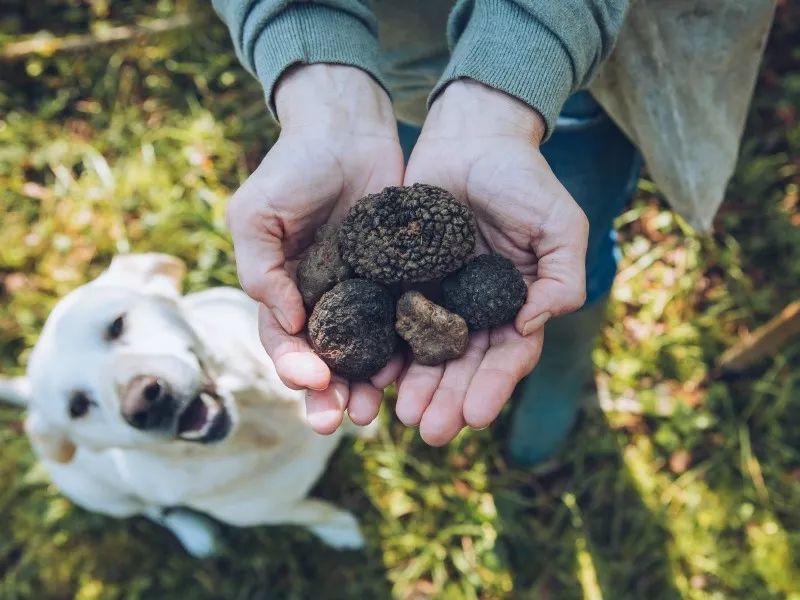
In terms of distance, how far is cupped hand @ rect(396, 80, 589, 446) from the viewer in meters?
2.03

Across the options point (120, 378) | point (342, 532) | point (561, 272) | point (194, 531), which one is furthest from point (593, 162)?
point (194, 531)

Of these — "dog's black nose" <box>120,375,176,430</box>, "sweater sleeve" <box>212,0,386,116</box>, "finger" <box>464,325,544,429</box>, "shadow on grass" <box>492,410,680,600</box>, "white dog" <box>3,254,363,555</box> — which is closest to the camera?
"finger" <box>464,325,544,429</box>

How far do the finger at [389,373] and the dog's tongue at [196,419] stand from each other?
738 mm

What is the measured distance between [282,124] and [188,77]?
2.99 metres

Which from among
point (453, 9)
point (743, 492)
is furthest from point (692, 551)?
point (453, 9)

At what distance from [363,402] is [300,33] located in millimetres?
1147

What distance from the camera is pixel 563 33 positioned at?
205cm

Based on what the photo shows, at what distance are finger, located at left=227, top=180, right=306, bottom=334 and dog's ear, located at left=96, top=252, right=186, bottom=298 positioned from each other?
33.8 inches

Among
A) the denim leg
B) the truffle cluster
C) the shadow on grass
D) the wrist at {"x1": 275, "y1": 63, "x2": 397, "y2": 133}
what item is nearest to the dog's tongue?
the truffle cluster

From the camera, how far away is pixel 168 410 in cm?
244

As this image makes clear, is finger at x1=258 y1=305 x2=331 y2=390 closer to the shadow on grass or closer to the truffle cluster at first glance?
the truffle cluster

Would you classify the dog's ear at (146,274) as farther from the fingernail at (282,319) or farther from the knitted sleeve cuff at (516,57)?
the knitted sleeve cuff at (516,57)

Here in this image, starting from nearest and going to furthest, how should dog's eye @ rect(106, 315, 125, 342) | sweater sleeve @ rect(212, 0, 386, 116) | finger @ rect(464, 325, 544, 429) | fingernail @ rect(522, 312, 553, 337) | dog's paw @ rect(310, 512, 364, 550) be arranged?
finger @ rect(464, 325, 544, 429) < fingernail @ rect(522, 312, 553, 337) < sweater sleeve @ rect(212, 0, 386, 116) < dog's eye @ rect(106, 315, 125, 342) < dog's paw @ rect(310, 512, 364, 550)

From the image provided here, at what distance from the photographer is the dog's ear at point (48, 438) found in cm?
270
